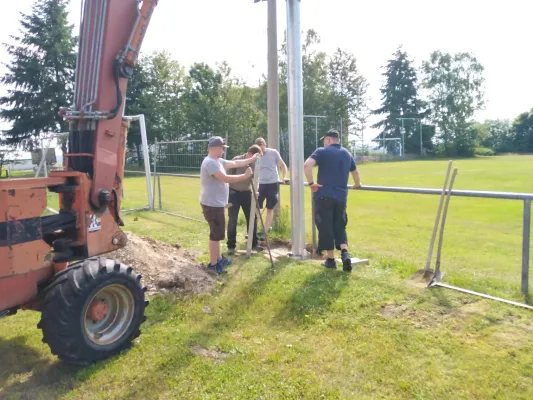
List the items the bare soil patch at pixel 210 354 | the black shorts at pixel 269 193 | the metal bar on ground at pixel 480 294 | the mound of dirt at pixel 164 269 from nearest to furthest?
the bare soil patch at pixel 210 354
the metal bar on ground at pixel 480 294
the mound of dirt at pixel 164 269
the black shorts at pixel 269 193

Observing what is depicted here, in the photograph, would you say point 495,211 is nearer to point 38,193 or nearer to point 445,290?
point 445,290

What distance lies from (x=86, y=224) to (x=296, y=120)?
3.79m

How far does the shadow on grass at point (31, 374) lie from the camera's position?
3.46 meters

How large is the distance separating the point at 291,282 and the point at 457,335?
86.3 inches

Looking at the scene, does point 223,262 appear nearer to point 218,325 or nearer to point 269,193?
point 218,325

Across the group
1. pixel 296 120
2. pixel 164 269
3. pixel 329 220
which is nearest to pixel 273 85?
pixel 296 120

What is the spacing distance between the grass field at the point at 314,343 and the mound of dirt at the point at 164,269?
0.94ft

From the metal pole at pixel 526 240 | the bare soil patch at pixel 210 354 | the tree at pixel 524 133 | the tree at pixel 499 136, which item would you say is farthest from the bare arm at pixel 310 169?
the tree at pixel 524 133

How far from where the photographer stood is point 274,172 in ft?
26.8

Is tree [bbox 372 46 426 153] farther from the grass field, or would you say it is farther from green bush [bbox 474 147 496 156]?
the grass field

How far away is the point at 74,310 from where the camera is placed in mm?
3645

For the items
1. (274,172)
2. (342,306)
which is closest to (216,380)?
(342,306)

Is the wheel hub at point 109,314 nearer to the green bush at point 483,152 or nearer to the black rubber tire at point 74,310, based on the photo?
the black rubber tire at point 74,310

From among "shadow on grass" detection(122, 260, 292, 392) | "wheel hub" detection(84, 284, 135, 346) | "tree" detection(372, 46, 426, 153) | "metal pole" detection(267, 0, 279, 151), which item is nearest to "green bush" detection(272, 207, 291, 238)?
"metal pole" detection(267, 0, 279, 151)
